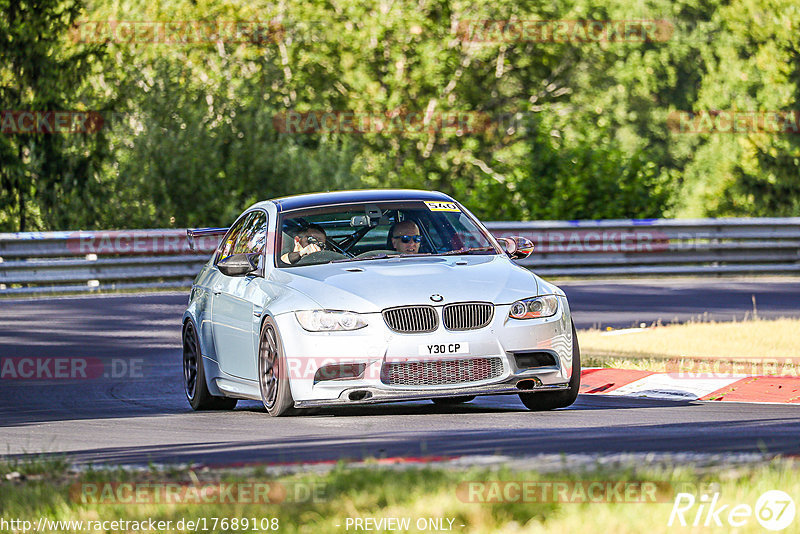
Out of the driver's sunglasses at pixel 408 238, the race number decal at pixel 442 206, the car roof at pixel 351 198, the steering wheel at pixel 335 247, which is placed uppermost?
the car roof at pixel 351 198

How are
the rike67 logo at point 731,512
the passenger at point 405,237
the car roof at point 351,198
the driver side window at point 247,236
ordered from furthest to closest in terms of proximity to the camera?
the driver side window at point 247,236, the car roof at point 351,198, the passenger at point 405,237, the rike67 logo at point 731,512

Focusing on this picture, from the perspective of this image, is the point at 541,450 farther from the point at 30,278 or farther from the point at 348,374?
the point at 30,278

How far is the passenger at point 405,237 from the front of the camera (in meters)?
10.9

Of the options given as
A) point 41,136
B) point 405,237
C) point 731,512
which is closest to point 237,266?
point 405,237

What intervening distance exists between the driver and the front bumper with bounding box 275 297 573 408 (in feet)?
3.32

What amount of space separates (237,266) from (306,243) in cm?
53

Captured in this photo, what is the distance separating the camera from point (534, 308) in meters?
9.83

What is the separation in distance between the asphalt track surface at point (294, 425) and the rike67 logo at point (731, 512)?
1.78 metres

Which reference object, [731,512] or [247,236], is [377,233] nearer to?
[247,236]

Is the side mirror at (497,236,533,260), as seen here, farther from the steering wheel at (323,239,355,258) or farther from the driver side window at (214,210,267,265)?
the driver side window at (214,210,267,265)

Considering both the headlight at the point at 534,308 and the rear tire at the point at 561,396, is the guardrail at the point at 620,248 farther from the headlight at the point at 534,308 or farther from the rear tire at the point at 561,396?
the headlight at the point at 534,308

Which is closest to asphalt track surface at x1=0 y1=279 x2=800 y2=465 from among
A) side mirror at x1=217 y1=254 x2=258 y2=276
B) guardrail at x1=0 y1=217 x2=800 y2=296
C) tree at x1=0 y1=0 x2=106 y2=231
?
side mirror at x1=217 y1=254 x2=258 y2=276

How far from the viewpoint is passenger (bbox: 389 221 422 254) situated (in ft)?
35.6

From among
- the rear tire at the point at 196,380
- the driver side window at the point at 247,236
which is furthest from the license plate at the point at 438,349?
the rear tire at the point at 196,380
